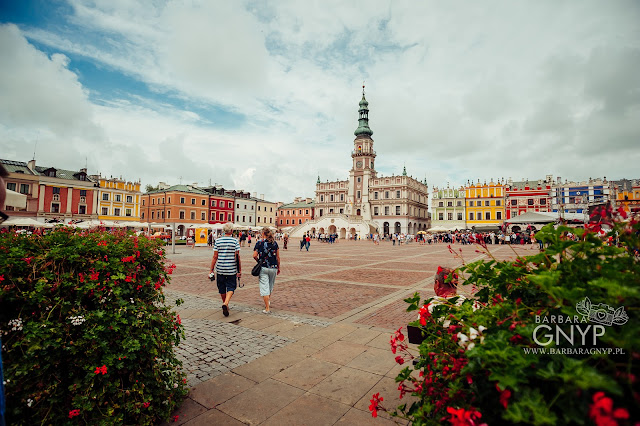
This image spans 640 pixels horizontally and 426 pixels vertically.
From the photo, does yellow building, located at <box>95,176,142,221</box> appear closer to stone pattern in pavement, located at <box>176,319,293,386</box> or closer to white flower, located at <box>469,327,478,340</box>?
stone pattern in pavement, located at <box>176,319,293,386</box>

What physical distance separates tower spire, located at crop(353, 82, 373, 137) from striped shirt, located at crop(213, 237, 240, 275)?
245 feet

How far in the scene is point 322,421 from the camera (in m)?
2.96

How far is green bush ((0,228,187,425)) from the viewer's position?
7.47ft

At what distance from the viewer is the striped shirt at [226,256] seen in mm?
6508

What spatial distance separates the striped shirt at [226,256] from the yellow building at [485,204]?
69.0 meters

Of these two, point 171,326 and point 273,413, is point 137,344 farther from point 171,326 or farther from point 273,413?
point 273,413

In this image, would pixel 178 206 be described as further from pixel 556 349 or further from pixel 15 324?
pixel 556 349

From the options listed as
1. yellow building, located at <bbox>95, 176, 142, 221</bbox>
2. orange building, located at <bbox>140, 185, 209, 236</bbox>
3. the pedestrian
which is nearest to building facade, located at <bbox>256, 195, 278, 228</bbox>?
orange building, located at <bbox>140, 185, 209, 236</bbox>

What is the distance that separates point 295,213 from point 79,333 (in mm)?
87633

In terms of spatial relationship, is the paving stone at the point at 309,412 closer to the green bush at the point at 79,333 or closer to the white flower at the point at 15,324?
the green bush at the point at 79,333

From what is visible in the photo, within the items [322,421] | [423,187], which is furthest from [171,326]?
[423,187]

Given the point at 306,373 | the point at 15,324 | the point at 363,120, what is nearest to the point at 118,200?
the point at 363,120

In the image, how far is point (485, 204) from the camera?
6794cm

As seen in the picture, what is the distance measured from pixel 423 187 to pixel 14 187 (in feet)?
257
